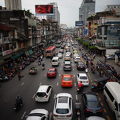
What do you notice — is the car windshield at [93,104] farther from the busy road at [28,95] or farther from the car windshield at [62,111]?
the car windshield at [62,111]

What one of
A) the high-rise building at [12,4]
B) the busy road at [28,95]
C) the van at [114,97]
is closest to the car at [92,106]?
the busy road at [28,95]

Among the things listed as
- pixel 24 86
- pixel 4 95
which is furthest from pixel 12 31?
pixel 4 95

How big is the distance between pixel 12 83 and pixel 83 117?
53.3 ft

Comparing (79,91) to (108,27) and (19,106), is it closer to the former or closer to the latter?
(19,106)

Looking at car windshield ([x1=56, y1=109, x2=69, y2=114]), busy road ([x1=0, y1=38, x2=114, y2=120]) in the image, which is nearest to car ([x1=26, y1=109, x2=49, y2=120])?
car windshield ([x1=56, y1=109, x2=69, y2=114])

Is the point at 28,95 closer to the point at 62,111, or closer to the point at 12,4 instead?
the point at 62,111

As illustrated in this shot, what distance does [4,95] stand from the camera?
24.3m

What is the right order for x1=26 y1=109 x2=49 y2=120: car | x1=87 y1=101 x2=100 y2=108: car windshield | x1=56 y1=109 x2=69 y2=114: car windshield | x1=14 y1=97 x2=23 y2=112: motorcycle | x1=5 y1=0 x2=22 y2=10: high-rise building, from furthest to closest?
x1=5 y1=0 x2=22 y2=10: high-rise building → x1=14 y1=97 x2=23 y2=112: motorcycle → x1=87 y1=101 x2=100 y2=108: car windshield → x1=56 y1=109 x2=69 y2=114: car windshield → x1=26 y1=109 x2=49 y2=120: car

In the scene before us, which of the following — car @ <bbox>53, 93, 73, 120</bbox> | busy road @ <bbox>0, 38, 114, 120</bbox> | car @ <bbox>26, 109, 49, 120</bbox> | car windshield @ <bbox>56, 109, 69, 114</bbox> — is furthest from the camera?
busy road @ <bbox>0, 38, 114, 120</bbox>

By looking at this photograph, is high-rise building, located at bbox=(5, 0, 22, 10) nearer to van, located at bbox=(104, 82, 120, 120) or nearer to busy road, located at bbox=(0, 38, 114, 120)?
busy road, located at bbox=(0, 38, 114, 120)

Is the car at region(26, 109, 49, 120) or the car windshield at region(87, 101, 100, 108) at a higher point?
the car windshield at region(87, 101, 100, 108)

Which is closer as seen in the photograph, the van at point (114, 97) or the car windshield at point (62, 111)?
the van at point (114, 97)

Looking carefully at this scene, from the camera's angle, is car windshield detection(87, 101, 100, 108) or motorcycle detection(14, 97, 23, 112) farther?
motorcycle detection(14, 97, 23, 112)

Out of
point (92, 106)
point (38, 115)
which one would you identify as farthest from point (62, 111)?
point (92, 106)
